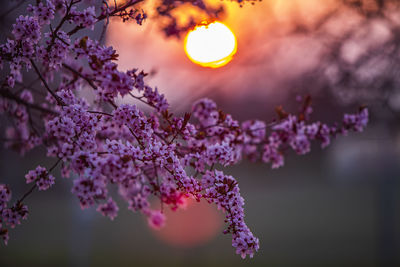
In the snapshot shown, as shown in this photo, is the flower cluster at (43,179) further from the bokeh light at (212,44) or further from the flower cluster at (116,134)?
the bokeh light at (212,44)

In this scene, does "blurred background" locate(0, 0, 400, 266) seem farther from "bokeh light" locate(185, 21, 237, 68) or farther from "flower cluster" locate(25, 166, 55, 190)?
"flower cluster" locate(25, 166, 55, 190)

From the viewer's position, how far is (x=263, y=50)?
9516 mm

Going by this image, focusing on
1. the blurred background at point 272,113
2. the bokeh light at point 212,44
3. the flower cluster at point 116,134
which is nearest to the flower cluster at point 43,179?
the flower cluster at point 116,134

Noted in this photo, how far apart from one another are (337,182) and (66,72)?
45418mm

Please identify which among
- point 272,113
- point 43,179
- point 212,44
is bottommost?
point 43,179

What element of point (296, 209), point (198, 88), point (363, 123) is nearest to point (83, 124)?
point (363, 123)

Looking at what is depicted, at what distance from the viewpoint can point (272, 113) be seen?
14.5m

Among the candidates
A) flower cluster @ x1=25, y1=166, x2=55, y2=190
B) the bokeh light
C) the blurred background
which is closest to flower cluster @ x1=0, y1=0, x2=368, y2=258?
flower cluster @ x1=25, y1=166, x2=55, y2=190

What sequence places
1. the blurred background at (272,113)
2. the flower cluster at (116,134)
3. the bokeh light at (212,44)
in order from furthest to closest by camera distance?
the blurred background at (272,113)
the bokeh light at (212,44)
the flower cluster at (116,134)

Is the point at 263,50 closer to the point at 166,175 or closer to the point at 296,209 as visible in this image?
the point at 166,175

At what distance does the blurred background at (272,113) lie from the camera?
8375 mm

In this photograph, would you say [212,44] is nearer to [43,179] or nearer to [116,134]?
[116,134]

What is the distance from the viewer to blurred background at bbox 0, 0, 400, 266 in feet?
27.5

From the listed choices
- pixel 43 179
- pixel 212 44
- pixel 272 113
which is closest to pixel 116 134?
pixel 43 179
